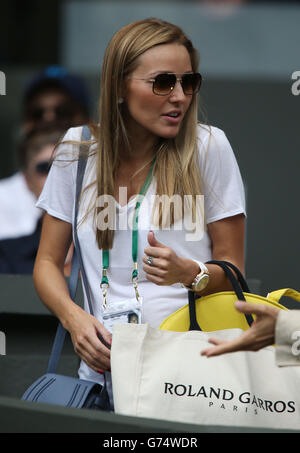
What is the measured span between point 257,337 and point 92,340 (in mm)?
642

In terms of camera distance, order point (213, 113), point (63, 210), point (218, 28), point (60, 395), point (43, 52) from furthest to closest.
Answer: point (43, 52), point (218, 28), point (213, 113), point (63, 210), point (60, 395)

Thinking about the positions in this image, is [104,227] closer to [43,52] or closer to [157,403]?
[157,403]

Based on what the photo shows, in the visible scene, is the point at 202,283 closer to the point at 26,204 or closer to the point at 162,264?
the point at 162,264

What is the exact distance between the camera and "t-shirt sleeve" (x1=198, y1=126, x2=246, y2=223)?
242 centimetres

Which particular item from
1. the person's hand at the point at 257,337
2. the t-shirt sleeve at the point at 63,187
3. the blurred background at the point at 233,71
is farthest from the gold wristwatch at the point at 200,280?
the blurred background at the point at 233,71

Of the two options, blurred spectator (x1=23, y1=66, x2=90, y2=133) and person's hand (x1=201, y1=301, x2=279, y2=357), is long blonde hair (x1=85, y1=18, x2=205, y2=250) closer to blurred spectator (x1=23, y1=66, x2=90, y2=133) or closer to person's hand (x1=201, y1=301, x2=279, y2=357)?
person's hand (x1=201, y1=301, x2=279, y2=357)

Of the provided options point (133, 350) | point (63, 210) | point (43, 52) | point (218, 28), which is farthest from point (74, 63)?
point (133, 350)

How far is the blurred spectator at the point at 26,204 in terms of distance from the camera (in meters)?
3.76

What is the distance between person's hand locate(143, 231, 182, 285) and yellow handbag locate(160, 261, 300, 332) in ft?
0.40

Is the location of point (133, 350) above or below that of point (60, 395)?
above

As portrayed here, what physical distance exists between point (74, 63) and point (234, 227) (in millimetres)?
5331

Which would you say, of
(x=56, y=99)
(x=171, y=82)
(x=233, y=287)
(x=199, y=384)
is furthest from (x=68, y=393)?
(x=56, y=99)

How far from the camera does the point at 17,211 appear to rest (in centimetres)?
504
